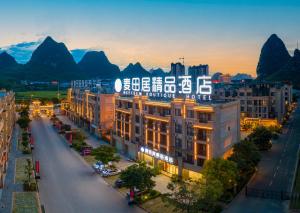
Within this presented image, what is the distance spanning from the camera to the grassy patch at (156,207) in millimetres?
37719

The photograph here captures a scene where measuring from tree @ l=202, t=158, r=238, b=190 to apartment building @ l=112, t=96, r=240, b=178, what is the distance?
5217mm

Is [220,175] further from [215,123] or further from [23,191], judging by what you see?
[23,191]

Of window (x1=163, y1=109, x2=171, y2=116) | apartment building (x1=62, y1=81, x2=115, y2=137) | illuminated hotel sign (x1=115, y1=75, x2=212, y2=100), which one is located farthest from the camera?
apartment building (x1=62, y1=81, x2=115, y2=137)

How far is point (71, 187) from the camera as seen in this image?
46812mm

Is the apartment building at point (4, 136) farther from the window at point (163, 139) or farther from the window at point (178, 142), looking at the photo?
the window at point (178, 142)

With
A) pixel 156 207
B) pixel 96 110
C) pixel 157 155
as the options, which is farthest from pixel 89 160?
pixel 96 110

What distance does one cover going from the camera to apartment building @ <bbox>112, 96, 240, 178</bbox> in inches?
1800

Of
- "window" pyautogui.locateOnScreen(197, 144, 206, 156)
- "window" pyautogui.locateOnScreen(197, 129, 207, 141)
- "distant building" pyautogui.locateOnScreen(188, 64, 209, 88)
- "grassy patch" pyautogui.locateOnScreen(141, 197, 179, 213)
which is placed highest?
"distant building" pyautogui.locateOnScreen(188, 64, 209, 88)

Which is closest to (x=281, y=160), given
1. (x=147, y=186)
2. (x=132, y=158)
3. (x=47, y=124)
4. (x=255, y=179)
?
(x=255, y=179)

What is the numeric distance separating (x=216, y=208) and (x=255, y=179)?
50.7 feet

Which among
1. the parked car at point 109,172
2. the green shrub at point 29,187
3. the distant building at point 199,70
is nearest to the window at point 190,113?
the distant building at point 199,70

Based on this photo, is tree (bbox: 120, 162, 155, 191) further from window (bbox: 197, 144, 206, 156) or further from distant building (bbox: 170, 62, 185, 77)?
distant building (bbox: 170, 62, 185, 77)

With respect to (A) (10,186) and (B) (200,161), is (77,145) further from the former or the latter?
(B) (200,161)

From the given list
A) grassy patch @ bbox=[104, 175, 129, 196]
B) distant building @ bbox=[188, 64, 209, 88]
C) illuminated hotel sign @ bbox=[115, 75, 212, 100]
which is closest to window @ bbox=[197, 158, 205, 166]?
illuminated hotel sign @ bbox=[115, 75, 212, 100]
